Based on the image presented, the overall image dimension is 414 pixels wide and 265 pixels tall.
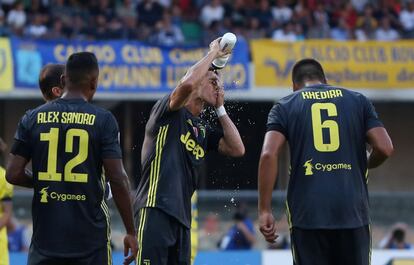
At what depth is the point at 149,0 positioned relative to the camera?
2478cm

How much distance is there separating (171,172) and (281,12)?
17005 millimetres

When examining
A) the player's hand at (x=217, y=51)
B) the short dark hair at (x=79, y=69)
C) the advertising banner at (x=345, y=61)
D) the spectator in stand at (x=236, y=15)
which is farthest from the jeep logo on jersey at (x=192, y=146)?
the spectator in stand at (x=236, y=15)

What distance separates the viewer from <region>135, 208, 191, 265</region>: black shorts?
27.1ft

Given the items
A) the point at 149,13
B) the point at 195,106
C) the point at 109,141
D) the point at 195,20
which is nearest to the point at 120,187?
the point at 109,141

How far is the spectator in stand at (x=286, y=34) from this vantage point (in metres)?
23.9

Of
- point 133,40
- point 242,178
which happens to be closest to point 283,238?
point 242,178

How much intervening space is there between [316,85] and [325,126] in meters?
0.36

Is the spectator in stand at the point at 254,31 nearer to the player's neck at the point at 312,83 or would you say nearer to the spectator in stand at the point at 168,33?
the spectator in stand at the point at 168,33

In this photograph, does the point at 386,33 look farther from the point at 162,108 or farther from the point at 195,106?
the point at 162,108

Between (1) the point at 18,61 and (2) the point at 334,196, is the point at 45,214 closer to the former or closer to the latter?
(2) the point at 334,196

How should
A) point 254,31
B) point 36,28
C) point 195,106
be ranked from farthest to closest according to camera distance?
point 254,31 → point 36,28 → point 195,106

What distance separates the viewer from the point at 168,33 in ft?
77.8

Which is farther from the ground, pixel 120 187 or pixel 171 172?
pixel 171 172

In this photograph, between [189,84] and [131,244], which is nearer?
[131,244]
